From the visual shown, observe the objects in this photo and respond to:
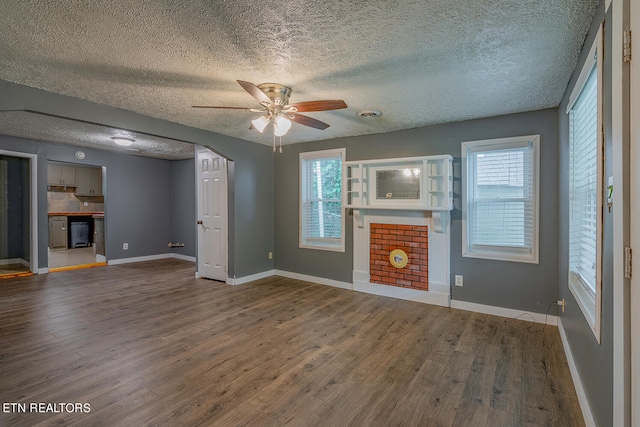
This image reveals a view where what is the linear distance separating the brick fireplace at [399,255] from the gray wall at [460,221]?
36 centimetres

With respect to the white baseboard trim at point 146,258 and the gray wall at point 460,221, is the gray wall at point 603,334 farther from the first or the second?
the white baseboard trim at point 146,258

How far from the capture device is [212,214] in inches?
204

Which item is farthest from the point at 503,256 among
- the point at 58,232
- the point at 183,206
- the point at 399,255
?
the point at 58,232

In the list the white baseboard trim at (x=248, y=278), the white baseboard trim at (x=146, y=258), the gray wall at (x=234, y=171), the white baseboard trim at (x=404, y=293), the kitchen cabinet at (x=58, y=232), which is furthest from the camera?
the kitchen cabinet at (x=58, y=232)

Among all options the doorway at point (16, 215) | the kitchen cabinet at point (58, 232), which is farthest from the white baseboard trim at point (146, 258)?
the kitchen cabinet at point (58, 232)

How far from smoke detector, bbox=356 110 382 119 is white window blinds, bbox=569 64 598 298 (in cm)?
174

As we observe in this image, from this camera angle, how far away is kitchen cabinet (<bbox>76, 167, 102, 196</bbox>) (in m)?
7.72

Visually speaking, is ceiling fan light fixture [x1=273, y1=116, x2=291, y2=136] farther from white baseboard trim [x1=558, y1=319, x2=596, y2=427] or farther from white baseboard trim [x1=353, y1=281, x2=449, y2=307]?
white baseboard trim [x1=558, y1=319, x2=596, y2=427]

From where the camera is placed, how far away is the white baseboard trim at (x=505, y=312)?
3.27 m

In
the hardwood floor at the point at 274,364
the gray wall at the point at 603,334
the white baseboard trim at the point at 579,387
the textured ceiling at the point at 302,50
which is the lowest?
the hardwood floor at the point at 274,364

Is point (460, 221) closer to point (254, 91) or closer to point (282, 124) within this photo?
point (282, 124)

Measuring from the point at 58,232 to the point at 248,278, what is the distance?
21.2ft

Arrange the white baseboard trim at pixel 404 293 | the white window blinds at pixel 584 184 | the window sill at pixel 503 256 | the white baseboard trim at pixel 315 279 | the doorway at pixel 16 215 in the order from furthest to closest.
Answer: the doorway at pixel 16 215 < the white baseboard trim at pixel 315 279 < the white baseboard trim at pixel 404 293 < the window sill at pixel 503 256 < the white window blinds at pixel 584 184

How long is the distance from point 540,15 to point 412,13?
2.37 feet
